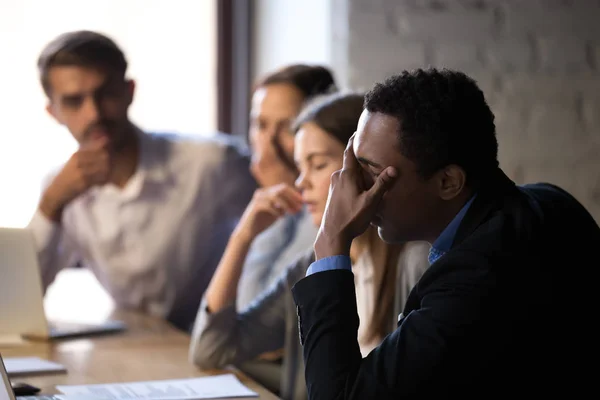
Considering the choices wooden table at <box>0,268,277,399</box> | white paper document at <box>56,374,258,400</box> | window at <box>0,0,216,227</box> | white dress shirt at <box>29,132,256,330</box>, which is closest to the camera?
white paper document at <box>56,374,258,400</box>

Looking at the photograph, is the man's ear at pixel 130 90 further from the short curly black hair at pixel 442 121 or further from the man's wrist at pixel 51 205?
the short curly black hair at pixel 442 121

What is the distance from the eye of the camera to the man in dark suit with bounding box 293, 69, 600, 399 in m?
1.00

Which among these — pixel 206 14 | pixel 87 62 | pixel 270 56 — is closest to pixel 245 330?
pixel 87 62

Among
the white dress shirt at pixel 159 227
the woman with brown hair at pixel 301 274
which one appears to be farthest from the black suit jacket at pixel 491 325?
the white dress shirt at pixel 159 227

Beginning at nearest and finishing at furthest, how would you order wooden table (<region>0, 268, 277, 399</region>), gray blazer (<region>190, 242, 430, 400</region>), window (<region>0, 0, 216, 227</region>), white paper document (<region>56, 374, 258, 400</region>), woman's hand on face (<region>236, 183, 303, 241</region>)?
white paper document (<region>56, 374, 258, 400</region>) < wooden table (<region>0, 268, 277, 399</region>) < gray blazer (<region>190, 242, 430, 400</region>) < woman's hand on face (<region>236, 183, 303, 241</region>) < window (<region>0, 0, 216, 227</region>)

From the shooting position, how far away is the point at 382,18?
87.5 inches

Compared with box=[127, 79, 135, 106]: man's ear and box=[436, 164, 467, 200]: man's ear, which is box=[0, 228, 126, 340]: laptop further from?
box=[436, 164, 467, 200]: man's ear

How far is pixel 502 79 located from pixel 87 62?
96cm

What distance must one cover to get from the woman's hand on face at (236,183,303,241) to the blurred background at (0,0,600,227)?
1.46 feet

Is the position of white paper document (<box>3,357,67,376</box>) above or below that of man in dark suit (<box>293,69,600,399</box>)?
below

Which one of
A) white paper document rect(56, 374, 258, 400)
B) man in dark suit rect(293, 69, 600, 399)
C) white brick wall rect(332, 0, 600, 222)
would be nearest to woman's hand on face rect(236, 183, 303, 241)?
white paper document rect(56, 374, 258, 400)

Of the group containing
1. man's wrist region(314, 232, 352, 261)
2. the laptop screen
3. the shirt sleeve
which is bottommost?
the laptop screen

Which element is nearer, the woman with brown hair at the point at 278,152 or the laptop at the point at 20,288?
the laptop at the point at 20,288

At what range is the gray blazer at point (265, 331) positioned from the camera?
1707mm
